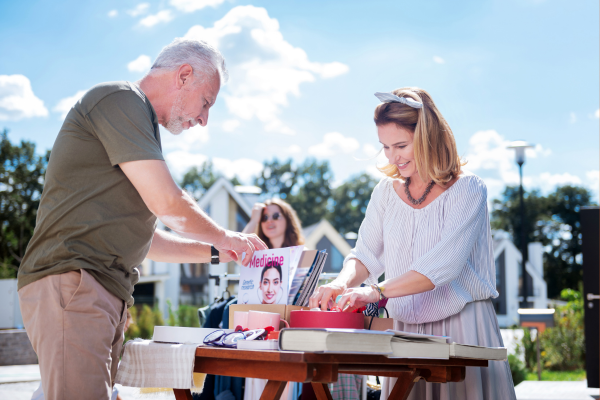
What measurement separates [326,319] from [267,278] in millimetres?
602

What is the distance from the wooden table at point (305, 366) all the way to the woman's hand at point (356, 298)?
25cm

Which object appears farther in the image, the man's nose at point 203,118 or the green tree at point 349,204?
the green tree at point 349,204

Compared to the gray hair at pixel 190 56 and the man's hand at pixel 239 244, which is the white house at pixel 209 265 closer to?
the man's hand at pixel 239 244

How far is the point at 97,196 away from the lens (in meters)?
1.64

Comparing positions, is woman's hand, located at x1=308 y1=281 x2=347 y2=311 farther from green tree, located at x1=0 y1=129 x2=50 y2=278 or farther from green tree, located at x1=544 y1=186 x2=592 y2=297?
green tree, located at x1=544 y1=186 x2=592 y2=297

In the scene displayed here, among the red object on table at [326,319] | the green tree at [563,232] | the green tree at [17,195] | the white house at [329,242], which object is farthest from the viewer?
the green tree at [563,232]

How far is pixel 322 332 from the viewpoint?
1236 mm

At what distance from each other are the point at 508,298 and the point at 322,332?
1619 inches

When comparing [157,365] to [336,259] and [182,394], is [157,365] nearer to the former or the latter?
[182,394]

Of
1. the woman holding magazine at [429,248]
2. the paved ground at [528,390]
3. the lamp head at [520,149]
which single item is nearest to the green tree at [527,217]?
the lamp head at [520,149]

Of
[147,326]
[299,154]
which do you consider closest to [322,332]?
[147,326]

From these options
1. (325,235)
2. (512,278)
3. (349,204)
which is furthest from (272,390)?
(349,204)

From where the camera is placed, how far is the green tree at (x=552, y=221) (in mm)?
58719

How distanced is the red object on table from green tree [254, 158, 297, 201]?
5794 cm
